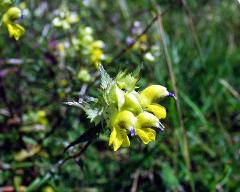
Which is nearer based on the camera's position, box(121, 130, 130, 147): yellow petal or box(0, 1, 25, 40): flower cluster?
box(121, 130, 130, 147): yellow petal

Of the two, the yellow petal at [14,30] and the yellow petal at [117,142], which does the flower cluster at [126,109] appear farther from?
the yellow petal at [14,30]

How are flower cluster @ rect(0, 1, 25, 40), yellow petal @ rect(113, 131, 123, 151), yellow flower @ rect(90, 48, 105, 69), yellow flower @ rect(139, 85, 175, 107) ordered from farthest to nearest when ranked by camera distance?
yellow flower @ rect(90, 48, 105, 69)
flower cluster @ rect(0, 1, 25, 40)
yellow flower @ rect(139, 85, 175, 107)
yellow petal @ rect(113, 131, 123, 151)

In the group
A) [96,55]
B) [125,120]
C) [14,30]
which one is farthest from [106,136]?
[125,120]

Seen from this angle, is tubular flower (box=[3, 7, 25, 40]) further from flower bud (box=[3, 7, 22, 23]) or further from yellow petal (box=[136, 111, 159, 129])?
yellow petal (box=[136, 111, 159, 129])

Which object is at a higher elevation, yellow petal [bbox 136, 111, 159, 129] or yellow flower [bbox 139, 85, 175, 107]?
yellow flower [bbox 139, 85, 175, 107]

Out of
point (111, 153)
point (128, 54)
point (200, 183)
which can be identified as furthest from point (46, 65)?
point (200, 183)

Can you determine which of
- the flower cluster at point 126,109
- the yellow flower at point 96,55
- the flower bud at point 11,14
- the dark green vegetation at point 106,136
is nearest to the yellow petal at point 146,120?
the flower cluster at point 126,109

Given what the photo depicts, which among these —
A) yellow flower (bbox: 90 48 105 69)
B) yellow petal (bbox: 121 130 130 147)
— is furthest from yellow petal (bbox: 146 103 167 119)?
yellow flower (bbox: 90 48 105 69)

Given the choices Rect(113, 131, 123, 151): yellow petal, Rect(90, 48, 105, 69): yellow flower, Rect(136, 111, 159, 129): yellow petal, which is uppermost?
Rect(90, 48, 105, 69): yellow flower

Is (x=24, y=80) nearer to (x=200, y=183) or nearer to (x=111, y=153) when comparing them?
(x=111, y=153)

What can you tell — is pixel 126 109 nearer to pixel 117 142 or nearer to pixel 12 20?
pixel 117 142
